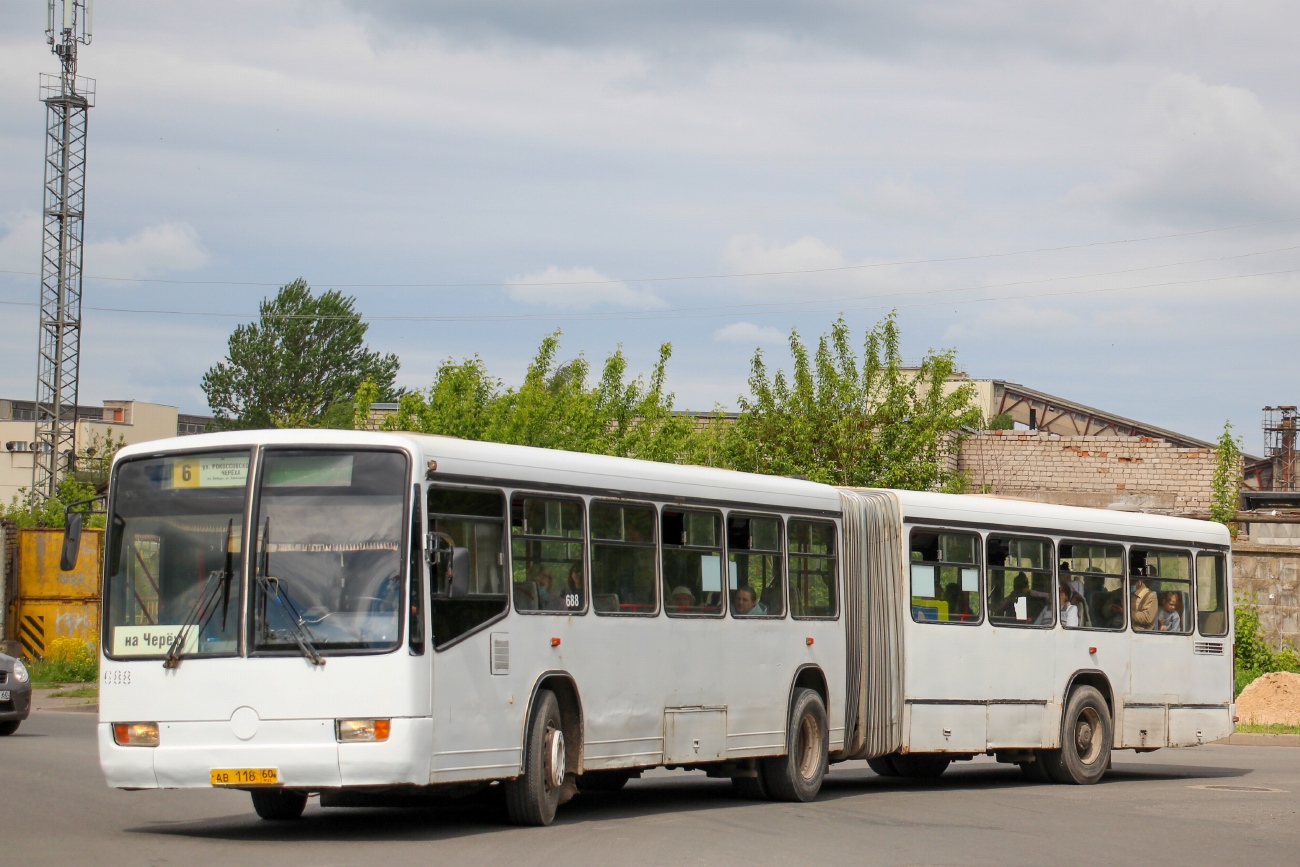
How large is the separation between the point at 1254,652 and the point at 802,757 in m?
17.6

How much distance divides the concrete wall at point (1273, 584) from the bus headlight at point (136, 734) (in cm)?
2367

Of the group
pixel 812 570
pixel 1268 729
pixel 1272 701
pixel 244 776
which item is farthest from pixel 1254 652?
pixel 244 776

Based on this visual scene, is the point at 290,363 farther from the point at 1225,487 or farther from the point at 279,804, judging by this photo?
the point at 279,804

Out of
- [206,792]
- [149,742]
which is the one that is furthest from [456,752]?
[206,792]

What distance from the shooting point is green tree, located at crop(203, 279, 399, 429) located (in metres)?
94.4

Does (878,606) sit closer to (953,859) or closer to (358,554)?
(953,859)

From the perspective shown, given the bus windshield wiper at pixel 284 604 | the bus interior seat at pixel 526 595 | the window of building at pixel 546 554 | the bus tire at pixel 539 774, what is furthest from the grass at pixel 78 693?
the bus windshield wiper at pixel 284 604

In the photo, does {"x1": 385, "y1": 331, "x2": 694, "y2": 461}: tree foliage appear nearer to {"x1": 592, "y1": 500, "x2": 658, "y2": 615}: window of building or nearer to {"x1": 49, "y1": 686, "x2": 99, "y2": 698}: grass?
{"x1": 49, "y1": 686, "x2": 99, "y2": 698}: grass

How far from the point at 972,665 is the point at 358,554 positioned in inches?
322

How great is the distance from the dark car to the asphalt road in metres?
3.02

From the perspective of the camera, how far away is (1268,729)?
2595cm

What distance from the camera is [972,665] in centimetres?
1700

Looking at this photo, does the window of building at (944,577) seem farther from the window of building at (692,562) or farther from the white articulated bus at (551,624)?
the window of building at (692,562)

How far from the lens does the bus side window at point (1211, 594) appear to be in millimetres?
19812
